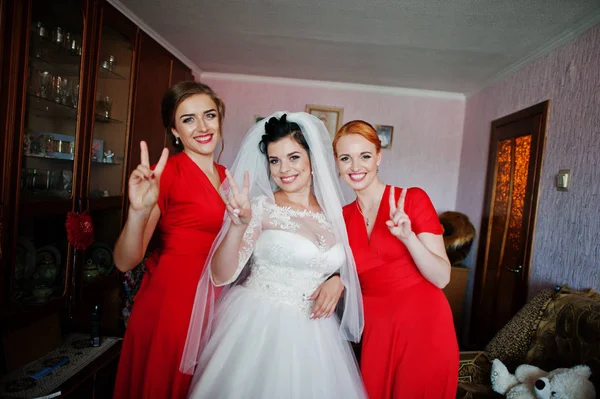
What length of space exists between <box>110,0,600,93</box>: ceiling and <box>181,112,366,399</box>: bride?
137cm

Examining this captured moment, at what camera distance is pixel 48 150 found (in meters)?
2.16

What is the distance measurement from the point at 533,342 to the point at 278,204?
1.72 m

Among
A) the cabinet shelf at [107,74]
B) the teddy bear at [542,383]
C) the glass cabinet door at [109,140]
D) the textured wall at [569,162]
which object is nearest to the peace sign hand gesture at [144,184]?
the glass cabinet door at [109,140]

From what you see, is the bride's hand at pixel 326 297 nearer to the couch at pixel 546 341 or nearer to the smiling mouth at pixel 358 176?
the smiling mouth at pixel 358 176

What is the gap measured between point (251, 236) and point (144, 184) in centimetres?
44

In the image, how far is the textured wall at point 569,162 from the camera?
7.75 feet

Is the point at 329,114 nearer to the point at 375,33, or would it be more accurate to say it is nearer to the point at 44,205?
the point at 375,33

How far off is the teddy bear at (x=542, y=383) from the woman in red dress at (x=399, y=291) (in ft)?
1.76

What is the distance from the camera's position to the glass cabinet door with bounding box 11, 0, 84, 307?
1.97 metres

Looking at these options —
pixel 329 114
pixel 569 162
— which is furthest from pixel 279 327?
pixel 329 114

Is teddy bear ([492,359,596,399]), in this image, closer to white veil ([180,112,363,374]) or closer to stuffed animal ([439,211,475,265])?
white veil ([180,112,363,374])

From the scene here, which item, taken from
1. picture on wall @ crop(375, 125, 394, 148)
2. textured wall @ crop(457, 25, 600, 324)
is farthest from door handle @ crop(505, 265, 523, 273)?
picture on wall @ crop(375, 125, 394, 148)

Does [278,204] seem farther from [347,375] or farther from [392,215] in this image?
[347,375]

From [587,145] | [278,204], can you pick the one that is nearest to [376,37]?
[587,145]
